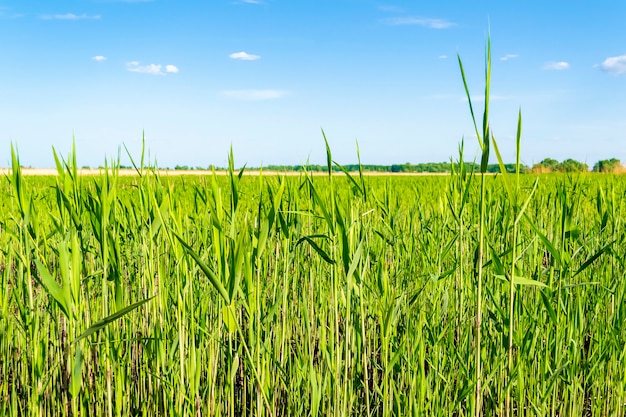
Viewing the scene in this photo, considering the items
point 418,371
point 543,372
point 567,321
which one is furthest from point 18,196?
point 567,321

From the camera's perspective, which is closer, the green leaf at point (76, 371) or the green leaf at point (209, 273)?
the green leaf at point (209, 273)

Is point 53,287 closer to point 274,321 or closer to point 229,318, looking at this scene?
point 229,318

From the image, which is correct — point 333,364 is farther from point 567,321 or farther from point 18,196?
point 18,196

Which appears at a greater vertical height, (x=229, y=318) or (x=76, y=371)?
(x=229, y=318)

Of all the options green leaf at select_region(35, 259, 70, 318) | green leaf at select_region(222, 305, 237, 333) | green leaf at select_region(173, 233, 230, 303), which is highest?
green leaf at select_region(173, 233, 230, 303)

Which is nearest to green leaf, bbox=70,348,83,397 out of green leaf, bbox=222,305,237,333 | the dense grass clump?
the dense grass clump

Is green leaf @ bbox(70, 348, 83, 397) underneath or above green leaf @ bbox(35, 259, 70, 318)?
underneath

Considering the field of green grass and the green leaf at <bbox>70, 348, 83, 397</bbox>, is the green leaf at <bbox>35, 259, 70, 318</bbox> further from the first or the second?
the green leaf at <bbox>70, 348, 83, 397</bbox>

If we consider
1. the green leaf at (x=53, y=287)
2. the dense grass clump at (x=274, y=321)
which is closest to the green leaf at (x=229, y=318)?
the dense grass clump at (x=274, y=321)

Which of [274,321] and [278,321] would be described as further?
[274,321]

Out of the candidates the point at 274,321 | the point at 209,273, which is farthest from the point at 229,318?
the point at 274,321

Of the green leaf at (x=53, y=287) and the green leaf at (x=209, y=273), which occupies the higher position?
the green leaf at (x=209, y=273)

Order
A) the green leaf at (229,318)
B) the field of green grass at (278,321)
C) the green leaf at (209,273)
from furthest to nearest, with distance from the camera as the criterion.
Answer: the field of green grass at (278,321) < the green leaf at (229,318) < the green leaf at (209,273)

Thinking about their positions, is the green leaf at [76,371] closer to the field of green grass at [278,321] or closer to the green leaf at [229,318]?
the field of green grass at [278,321]
